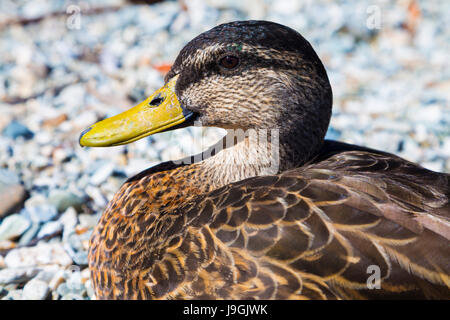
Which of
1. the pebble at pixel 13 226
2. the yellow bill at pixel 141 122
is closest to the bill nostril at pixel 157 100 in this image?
the yellow bill at pixel 141 122

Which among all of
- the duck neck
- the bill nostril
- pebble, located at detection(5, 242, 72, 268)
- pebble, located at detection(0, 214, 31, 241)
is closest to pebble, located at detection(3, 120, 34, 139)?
pebble, located at detection(0, 214, 31, 241)

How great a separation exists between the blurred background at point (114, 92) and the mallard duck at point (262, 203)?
72 centimetres

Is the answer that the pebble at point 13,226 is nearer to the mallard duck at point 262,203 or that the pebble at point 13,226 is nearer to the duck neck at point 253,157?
the mallard duck at point 262,203

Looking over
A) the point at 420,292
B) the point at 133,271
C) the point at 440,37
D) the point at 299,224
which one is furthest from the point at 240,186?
the point at 440,37

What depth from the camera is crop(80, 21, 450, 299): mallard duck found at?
182 cm

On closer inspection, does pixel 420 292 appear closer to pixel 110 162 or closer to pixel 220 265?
pixel 220 265

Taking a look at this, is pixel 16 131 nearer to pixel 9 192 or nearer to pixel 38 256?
pixel 9 192

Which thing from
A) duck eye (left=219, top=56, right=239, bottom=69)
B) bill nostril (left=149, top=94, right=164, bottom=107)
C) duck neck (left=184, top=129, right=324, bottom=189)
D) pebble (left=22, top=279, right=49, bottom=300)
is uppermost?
duck eye (left=219, top=56, right=239, bottom=69)

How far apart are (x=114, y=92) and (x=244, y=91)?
2.71m

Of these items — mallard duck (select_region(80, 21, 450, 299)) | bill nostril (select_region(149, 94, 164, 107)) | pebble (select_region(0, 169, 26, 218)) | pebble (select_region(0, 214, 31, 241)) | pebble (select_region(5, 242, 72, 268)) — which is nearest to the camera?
mallard duck (select_region(80, 21, 450, 299))

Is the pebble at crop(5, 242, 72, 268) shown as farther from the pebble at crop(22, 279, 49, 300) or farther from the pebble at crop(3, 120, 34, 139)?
the pebble at crop(3, 120, 34, 139)

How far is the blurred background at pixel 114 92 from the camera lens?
312 centimetres

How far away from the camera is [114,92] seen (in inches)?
190
